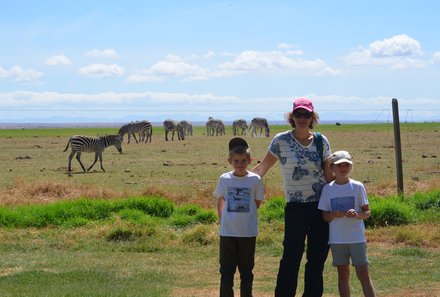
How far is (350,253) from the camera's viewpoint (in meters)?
6.93

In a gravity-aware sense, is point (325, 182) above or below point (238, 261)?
above

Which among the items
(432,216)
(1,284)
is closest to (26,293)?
(1,284)

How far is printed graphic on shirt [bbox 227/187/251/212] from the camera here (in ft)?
23.0

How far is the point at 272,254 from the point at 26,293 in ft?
13.4

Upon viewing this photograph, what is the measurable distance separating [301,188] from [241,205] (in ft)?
1.99

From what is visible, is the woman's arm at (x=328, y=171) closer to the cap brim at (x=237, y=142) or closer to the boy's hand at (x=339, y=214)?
the boy's hand at (x=339, y=214)

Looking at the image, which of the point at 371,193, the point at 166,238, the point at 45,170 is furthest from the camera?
the point at 45,170

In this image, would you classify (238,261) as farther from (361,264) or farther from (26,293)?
(26,293)

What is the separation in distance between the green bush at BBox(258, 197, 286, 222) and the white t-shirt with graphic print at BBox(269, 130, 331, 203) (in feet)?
21.0

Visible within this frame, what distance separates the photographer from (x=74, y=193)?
17.0 meters

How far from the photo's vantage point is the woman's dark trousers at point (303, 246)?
6941 mm

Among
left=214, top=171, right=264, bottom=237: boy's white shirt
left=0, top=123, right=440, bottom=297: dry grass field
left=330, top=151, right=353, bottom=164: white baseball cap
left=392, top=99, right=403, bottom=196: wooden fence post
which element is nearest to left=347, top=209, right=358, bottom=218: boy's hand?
left=330, top=151, right=353, bottom=164: white baseball cap

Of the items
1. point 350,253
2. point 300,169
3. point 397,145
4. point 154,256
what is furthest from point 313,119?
point 397,145

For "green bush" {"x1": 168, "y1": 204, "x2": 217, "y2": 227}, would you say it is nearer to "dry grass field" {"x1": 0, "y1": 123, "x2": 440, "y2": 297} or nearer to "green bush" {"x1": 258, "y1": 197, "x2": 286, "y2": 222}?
"dry grass field" {"x1": 0, "y1": 123, "x2": 440, "y2": 297}
